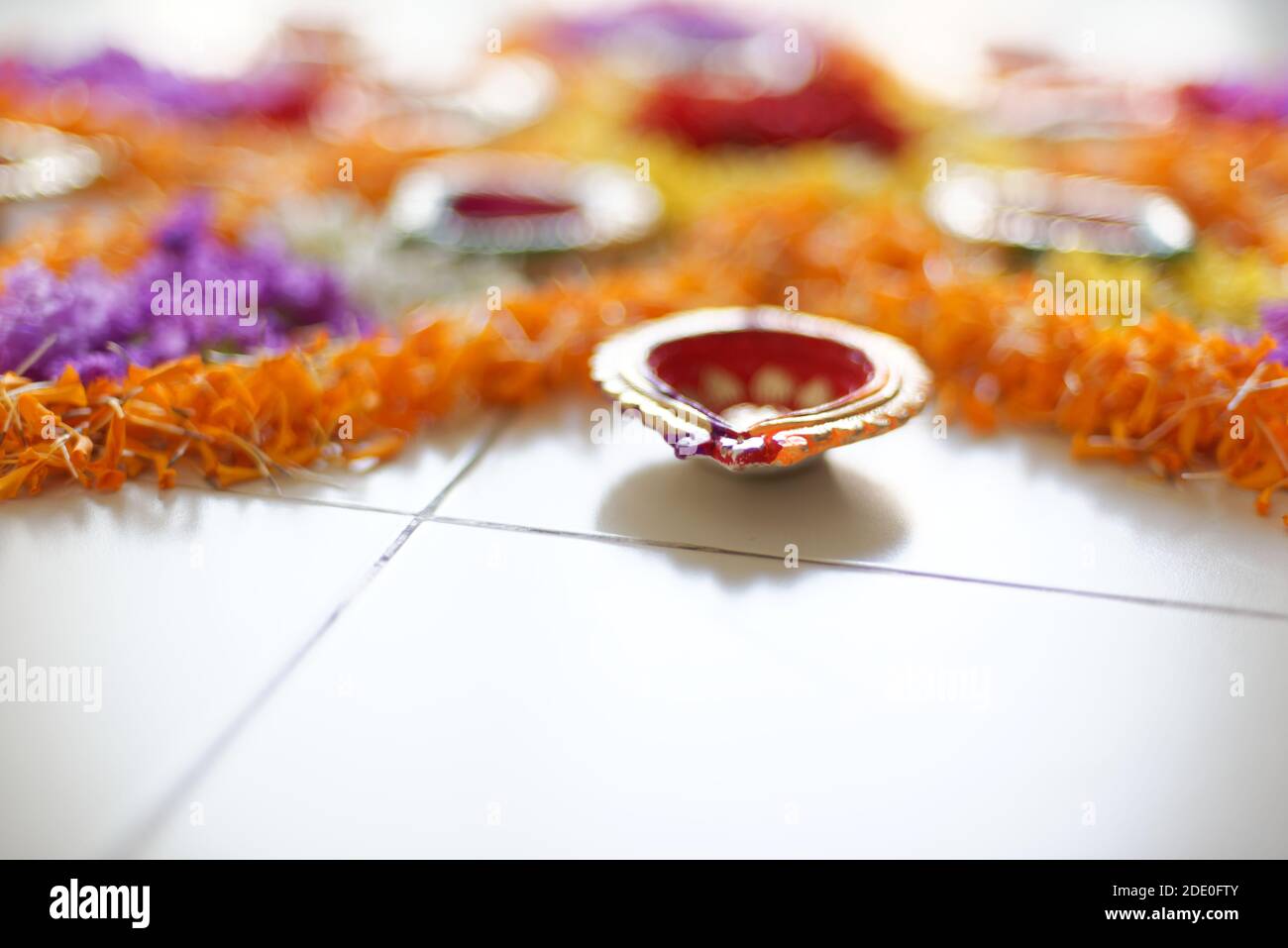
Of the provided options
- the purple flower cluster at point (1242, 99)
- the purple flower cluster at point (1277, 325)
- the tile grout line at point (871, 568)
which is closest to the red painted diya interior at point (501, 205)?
the tile grout line at point (871, 568)

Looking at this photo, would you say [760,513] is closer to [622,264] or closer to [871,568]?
[871,568]

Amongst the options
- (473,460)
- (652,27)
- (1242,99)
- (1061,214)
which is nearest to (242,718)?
(473,460)

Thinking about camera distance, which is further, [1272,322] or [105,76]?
[105,76]

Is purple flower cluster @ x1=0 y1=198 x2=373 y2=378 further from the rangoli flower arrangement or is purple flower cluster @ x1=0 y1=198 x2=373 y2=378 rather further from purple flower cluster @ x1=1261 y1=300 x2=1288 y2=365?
purple flower cluster @ x1=1261 y1=300 x2=1288 y2=365
